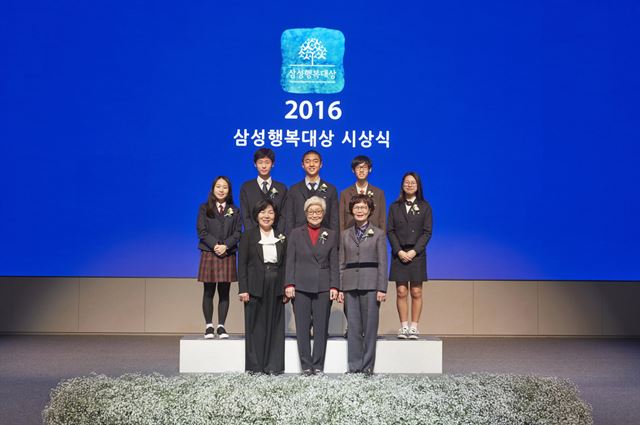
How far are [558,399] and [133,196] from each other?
4869 mm

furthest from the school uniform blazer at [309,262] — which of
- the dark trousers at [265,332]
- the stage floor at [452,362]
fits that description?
the stage floor at [452,362]

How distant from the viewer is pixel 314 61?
7.44m

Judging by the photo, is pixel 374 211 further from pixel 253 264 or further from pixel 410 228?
pixel 253 264

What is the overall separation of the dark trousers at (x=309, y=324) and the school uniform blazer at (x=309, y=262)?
3.1 inches

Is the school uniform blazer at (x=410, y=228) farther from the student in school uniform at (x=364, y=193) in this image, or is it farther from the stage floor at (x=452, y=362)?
the stage floor at (x=452, y=362)

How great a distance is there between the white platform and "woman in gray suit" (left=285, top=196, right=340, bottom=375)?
15 centimetres

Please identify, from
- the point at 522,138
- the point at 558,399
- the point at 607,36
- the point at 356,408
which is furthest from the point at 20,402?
the point at 607,36

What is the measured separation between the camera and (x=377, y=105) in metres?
7.54

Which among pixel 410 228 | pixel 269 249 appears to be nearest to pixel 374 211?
pixel 410 228

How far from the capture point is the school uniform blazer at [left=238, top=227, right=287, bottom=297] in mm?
5148

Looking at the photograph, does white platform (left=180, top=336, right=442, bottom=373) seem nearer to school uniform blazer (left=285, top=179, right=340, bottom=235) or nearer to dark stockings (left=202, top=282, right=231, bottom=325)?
dark stockings (left=202, top=282, right=231, bottom=325)

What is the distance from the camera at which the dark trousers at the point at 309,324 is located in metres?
5.20

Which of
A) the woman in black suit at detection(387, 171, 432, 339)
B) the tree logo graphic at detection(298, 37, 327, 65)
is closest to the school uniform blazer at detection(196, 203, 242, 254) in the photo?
the woman in black suit at detection(387, 171, 432, 339)

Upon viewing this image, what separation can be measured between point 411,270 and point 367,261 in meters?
0.67
